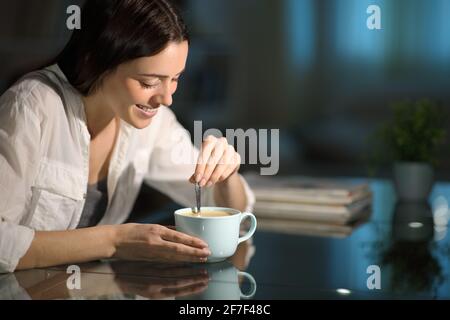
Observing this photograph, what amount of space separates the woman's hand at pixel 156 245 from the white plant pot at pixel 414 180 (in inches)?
27.7

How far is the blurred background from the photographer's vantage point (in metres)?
3.06

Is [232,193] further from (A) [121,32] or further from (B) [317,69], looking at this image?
(B) [317,69]

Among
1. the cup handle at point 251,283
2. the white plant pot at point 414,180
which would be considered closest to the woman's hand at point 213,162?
the cup handle at point 251,283

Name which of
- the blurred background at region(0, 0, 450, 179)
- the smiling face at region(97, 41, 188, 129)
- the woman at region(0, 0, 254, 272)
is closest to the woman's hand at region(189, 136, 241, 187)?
the woman at region(0, 0, 254, 272)

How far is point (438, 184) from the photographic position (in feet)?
5.50

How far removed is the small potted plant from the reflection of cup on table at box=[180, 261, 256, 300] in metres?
0.67

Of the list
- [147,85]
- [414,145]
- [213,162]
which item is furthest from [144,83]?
[414,145]

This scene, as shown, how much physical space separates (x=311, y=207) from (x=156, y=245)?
1.46 ft

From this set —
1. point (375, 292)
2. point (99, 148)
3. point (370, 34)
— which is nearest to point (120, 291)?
point (375, 292)

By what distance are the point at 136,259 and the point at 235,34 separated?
236cm

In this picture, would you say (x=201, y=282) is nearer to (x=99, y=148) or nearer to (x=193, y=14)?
(x=99, y=148)

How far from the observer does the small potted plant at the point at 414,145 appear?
1.42 metres

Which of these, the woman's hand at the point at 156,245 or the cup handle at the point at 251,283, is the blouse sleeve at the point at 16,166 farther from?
the cup handle at the point at 251,283
